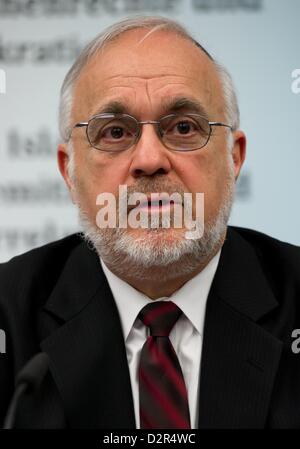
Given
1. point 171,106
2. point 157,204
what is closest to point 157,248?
point 157,204

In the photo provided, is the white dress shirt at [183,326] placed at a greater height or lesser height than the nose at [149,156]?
lesser

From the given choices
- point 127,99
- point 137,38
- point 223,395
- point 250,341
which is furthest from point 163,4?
point 223,395

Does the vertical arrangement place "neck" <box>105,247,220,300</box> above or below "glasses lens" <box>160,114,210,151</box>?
below

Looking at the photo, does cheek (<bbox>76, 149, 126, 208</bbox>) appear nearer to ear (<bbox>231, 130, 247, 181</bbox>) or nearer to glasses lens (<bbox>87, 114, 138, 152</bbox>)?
glasses lens (<bbox>87, 114, 138, 152</bbox>)

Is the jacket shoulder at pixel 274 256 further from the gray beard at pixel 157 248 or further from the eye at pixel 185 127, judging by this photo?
the eye at pixel 185 127

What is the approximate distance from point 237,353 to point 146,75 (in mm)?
633

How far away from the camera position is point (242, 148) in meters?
1.43

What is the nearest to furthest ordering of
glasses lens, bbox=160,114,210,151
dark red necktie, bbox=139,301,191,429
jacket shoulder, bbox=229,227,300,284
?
dark red necktie, bbox=139,301,191,429, glasses lens, bbox=160,114,210,151, jacket shoulder, bbox=229,227,300,284

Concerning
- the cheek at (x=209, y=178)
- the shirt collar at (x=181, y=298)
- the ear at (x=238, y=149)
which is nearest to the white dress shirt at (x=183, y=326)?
the shirt collar at (x=181, y=298)

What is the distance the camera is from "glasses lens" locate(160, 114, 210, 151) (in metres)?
1.22

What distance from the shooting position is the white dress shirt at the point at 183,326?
47.0 inches

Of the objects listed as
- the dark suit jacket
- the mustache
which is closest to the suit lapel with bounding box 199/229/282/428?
the dark suit jacket

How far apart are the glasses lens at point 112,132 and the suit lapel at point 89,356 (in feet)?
1.07

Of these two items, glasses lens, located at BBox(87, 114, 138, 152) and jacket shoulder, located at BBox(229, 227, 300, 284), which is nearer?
A: glasses lens, located at BBox(87, 114, 138, 152)
